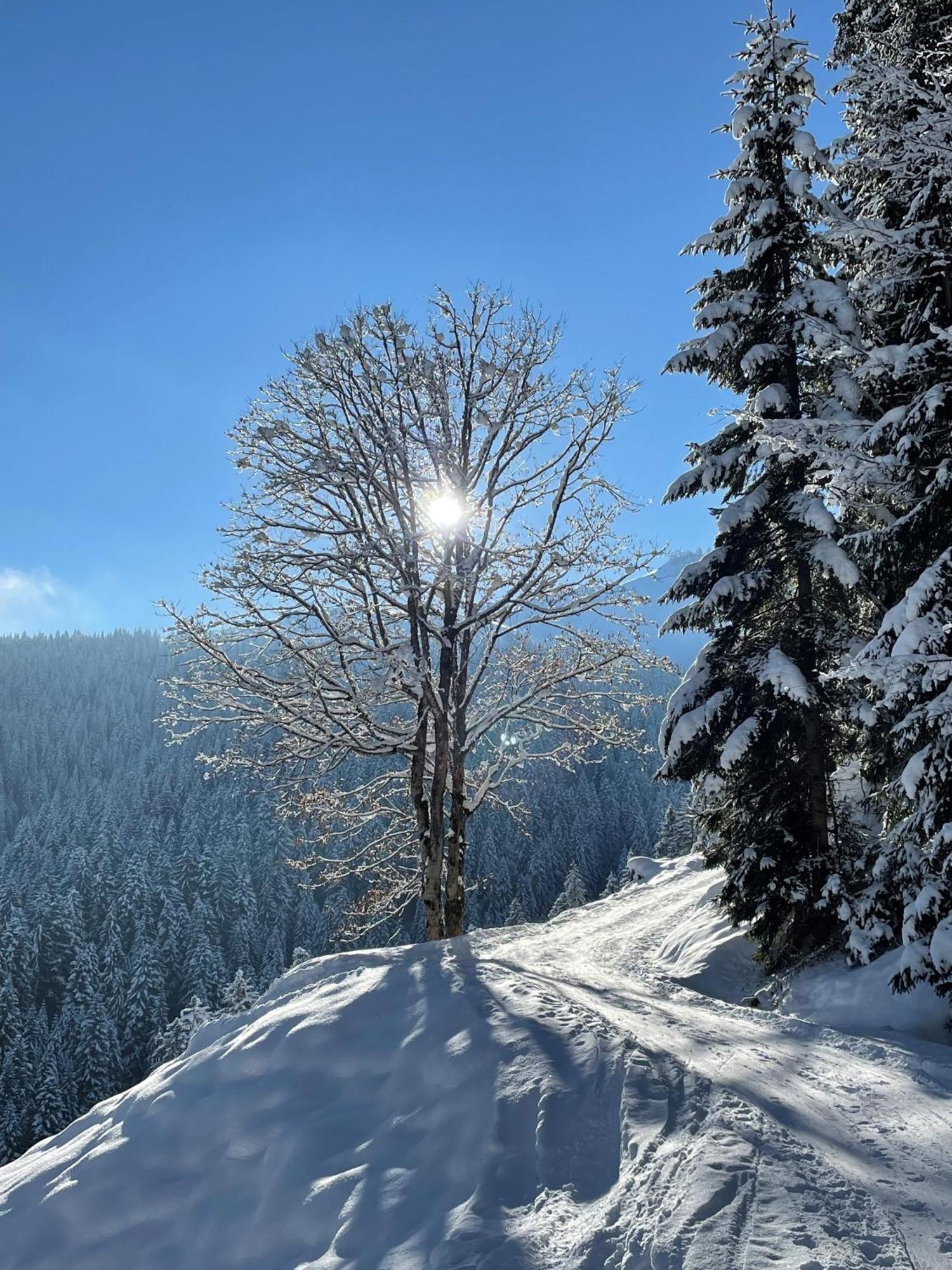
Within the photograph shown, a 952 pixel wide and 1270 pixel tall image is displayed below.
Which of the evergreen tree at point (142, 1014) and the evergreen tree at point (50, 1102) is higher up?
the evergreen tree at point (142, 1014)

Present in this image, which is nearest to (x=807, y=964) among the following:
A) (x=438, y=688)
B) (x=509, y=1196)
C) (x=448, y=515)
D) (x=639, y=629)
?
(x=639, y=629)

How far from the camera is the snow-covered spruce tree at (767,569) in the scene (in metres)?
10.1

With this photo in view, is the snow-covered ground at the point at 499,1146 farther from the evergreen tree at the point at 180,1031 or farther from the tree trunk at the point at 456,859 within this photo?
the evergreen tree at the point at 180,1031

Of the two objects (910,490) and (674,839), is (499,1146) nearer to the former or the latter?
(910,490)

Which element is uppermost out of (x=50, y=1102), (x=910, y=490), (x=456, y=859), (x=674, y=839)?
(x=910, y=490)

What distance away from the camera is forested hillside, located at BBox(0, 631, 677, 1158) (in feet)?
184

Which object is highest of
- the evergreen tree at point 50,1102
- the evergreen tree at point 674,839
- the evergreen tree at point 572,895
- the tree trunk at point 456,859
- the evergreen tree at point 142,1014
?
the tree trunk at point 456,859

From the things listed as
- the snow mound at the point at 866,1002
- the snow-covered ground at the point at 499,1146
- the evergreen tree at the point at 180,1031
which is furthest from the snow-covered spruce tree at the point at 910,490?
the evergreen tree at the point at 180,1031

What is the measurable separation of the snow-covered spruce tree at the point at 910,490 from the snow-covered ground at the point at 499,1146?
1.58 m

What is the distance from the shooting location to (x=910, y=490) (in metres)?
7.63

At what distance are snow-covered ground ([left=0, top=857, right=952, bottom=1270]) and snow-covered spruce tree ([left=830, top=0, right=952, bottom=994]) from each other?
5.17 ft

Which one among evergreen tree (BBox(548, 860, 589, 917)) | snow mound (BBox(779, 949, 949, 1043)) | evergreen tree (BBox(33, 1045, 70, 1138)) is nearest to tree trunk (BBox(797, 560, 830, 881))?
snow mound (BBox(779, 949, 949, 1043))

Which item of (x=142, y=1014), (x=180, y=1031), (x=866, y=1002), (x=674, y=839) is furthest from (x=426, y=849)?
(x=142, y=1014)

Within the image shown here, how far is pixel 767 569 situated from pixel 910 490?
10.9 feet
